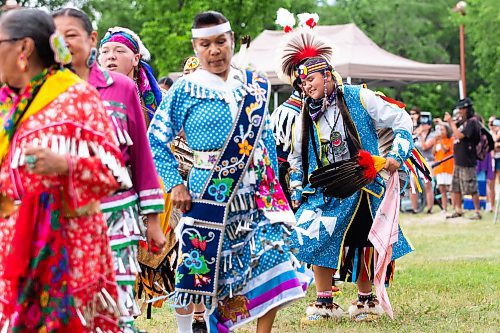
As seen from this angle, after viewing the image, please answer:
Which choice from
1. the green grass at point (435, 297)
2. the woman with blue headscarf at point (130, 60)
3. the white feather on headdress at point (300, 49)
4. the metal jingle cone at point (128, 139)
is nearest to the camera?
the metal jingle cone at point (128, 139)

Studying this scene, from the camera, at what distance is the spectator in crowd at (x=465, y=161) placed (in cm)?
1592

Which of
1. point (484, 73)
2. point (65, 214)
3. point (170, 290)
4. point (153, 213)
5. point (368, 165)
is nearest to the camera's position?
point (65, 214)

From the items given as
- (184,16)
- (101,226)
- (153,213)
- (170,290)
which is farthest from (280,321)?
(184,16)

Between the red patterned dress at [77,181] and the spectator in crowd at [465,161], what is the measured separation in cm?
1283

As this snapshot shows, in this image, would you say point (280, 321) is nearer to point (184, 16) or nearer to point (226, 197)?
point (226, 197)

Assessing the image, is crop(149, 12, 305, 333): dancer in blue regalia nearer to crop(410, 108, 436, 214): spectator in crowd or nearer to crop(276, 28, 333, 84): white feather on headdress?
crop(276, 28, 333, 84): white feather on headdress

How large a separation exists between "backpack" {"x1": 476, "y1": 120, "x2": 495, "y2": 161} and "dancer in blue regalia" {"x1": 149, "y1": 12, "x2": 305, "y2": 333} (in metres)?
11.8

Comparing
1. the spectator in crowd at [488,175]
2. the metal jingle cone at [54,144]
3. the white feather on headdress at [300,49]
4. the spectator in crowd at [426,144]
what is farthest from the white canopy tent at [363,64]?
the metal jingle cone at [54,144]

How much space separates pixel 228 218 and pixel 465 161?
11.6 metres

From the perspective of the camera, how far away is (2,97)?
3570mm

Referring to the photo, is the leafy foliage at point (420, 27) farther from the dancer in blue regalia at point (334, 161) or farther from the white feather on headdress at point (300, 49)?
the dancer in blue regalia at point (334, 161)

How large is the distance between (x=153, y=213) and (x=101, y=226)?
0.66 metres

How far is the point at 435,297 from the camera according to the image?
7.61 metres

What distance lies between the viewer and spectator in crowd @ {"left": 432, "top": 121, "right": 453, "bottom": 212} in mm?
17406
